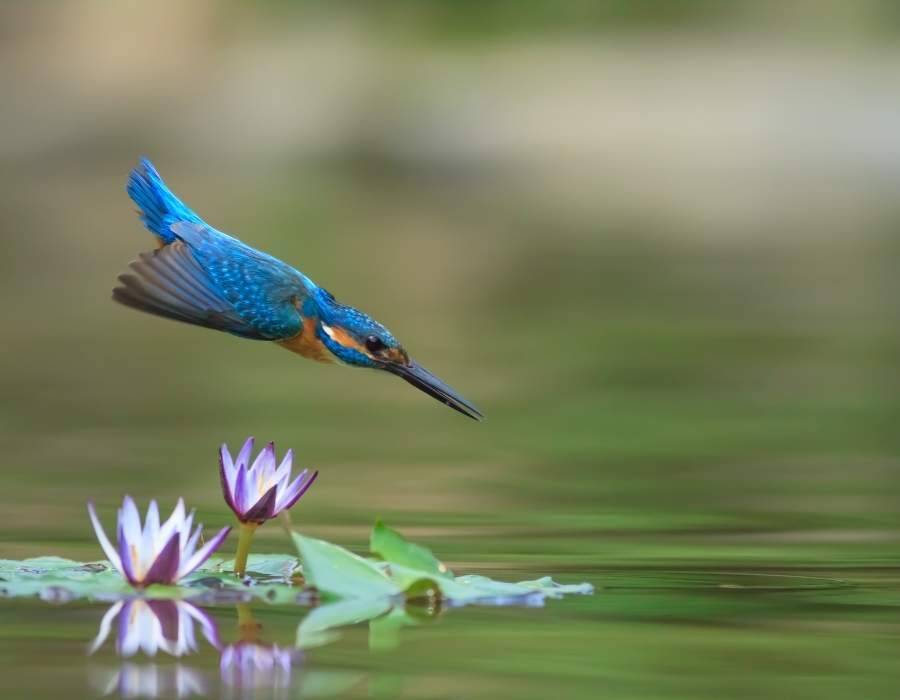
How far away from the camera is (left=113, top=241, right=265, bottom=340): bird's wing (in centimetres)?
445

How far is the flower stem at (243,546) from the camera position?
4.08 metres

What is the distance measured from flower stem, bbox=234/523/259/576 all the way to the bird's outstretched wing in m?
0.67

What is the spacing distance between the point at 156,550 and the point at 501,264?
11.3m

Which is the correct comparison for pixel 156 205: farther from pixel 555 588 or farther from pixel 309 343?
pixel 555 588

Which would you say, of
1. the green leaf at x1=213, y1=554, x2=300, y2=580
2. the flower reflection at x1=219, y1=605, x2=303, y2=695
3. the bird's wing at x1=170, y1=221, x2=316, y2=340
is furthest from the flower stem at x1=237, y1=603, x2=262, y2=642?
the bird's wing at x1=170, y1=221, x2=316, y2=340

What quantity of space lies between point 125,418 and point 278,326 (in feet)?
8.75

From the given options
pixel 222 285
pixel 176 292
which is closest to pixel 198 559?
pixel 176 292

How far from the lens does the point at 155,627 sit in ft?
11.8

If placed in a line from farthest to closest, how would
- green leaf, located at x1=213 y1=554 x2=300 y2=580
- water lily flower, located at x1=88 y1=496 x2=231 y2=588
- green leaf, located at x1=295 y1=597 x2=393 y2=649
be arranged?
1. green leaf, located at x1=213 y1=554 x2=300 y2=580
2. water lily flower, located at x1=88 y1=496 x2=231 y2=588
3. green leaf, located at x1=295 y1=597 x2=393 y2=649

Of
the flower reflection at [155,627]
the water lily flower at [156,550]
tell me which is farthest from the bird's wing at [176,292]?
the flower reflection at [155,627]

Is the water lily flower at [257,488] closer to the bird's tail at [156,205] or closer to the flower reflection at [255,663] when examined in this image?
the flower reflection at [255,663]

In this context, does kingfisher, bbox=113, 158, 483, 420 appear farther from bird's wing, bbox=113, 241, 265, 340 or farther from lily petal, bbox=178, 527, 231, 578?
lily petal, bbox=178, 527, 231, 578

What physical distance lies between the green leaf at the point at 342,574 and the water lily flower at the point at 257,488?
18cm

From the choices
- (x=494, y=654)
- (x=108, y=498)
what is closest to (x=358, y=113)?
(x=108, y=498)
